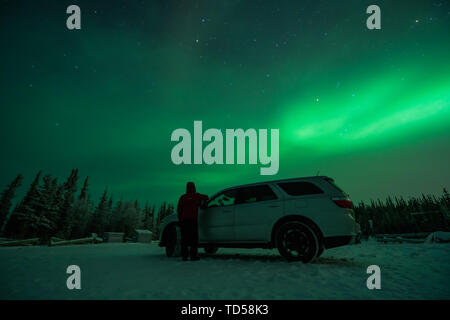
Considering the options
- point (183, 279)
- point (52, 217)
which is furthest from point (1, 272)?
point (52, 217)

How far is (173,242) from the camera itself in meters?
5.81

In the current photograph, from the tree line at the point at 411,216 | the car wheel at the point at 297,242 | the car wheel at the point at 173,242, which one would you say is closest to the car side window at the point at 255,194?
the car wheel at the point at 297,242

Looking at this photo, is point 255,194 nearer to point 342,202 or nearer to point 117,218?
point 342,202

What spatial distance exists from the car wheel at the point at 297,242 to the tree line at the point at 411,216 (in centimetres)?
618

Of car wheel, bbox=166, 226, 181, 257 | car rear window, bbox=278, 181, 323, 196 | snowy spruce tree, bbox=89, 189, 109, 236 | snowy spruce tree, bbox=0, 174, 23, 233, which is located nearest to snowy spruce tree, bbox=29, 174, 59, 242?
snowy spruce tree, bbox=0, 174, 23, 233

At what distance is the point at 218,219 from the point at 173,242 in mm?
1562

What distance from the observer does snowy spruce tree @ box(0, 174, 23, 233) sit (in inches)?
1944

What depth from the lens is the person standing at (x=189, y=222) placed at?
5.01 metres

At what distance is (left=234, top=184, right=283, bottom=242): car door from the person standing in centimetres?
97

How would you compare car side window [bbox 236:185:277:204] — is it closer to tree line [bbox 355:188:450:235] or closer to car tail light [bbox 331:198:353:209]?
car tail light [bbox 331:198:353:209]

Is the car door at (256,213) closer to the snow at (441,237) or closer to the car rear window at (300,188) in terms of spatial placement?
the car rear window at (300,188)

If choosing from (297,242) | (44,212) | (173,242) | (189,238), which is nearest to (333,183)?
(297,242)

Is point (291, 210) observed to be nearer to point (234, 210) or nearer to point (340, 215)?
point (340, 215)
